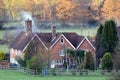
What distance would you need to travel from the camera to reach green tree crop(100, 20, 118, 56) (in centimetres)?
6649

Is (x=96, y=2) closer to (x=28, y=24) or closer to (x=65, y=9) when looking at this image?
(x=65, y=9)

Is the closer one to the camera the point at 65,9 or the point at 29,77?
the point at 29,77

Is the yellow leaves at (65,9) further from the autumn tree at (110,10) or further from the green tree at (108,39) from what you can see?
the green tree at (108,39)

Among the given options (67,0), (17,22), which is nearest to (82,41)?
(17,22)

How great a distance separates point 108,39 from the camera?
66875mm

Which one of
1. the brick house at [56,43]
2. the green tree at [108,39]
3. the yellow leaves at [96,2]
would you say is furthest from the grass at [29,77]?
the yellow leaves at [96,2]

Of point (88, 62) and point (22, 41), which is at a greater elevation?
point (22, 41)

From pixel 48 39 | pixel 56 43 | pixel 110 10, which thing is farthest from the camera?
pixel 110 10

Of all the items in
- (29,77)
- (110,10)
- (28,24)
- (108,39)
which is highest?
(110,10)

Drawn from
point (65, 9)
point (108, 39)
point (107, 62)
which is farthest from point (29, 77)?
point (65, 9)

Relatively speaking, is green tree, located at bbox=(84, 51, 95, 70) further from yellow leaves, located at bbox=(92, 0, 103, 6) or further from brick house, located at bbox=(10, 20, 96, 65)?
yellow leaves, located at bbox=(92, 0, 103, 6)

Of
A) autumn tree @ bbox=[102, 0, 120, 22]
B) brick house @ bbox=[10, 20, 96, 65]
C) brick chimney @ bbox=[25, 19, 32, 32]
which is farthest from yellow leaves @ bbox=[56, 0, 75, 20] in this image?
brick house @ bbox=[10, 20, 96, 65]

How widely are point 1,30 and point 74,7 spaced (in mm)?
20622

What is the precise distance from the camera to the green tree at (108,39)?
218 ft
